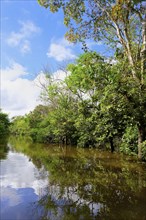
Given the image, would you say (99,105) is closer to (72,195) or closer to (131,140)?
(131,140)

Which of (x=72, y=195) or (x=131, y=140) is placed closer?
(x=72, y=195)

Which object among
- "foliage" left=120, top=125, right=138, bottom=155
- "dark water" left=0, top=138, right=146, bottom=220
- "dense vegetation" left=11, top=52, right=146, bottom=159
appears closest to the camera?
"dark water" left=0, top=138, right=146, bottom=220

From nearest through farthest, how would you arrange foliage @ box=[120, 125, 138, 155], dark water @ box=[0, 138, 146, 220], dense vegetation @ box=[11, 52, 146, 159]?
1. dark water @ box=[0, 138, 146, 220]
2. dense vegetation @ box=[11, 52, 146, 159]
3. foliage @ box=[120, 125, 138, 155]

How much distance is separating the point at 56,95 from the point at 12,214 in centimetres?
2466

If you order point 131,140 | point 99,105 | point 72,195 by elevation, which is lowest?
point 72,195

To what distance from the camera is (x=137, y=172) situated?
1016 cm

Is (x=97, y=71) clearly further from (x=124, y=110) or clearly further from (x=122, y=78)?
(x=124, y=110)

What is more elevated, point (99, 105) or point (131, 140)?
point (99, 105)

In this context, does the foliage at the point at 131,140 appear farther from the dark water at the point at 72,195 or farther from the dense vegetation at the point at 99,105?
the dark water at the point at 72,195

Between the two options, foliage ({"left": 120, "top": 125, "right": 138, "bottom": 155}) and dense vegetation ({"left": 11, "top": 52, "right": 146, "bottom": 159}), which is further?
foliage ({"left": 120, "top": 125, "right": 138, "bottom": 155})

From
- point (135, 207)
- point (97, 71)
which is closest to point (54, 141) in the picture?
point (97, 71)

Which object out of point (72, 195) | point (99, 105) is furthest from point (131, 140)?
point (72, 195)

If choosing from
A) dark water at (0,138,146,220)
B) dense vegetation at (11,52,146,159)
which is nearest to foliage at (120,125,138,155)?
dense vegetation at (11,52,146,159)

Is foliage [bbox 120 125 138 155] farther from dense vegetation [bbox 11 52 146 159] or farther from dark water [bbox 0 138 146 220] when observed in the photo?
dark water [bbox 0 138 146 220]
